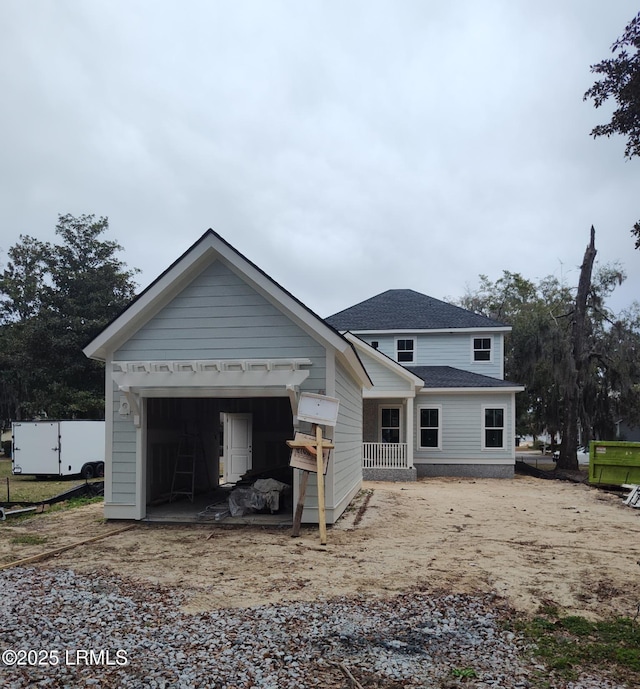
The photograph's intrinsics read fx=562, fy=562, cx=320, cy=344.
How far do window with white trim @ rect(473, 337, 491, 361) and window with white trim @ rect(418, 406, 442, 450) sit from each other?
3.50m

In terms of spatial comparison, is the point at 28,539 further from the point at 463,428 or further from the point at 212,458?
the point at 463,428

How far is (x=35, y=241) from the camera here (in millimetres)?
31312

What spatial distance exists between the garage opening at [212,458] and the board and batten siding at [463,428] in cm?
698

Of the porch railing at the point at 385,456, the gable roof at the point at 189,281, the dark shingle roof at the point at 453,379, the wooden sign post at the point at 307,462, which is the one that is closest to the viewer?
the wooden sign post at the point at 307,462

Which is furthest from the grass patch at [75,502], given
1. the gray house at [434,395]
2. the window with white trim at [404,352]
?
the window with white trim at [404,352]

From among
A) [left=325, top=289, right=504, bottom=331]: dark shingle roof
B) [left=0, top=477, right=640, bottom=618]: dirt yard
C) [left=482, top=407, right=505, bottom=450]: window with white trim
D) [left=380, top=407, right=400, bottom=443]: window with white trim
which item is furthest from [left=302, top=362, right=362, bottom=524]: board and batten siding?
[left=325, top=289, right=504, bottom=331]: dark shingle roof

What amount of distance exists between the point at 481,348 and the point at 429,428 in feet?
14.0

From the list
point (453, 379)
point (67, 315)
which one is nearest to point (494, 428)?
point (453, 379)

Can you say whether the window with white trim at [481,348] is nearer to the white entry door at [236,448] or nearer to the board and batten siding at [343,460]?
the board and batten siding at [343,460]

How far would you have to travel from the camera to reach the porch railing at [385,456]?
18.3m

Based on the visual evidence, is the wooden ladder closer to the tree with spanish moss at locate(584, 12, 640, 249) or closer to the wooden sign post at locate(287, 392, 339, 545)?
the wooden sign post at locate(287, 392, 339, 545)

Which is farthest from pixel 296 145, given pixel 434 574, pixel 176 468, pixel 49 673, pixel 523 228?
pixel 523 228

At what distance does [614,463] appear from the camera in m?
16.0

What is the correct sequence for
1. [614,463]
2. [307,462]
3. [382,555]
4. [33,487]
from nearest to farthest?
[382,555]
[307,462]
[614,463]
[33,487]
